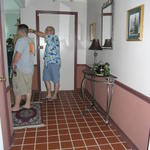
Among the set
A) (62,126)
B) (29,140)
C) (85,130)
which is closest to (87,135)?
(85,130)

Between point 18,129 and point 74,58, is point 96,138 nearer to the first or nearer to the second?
point 18,129

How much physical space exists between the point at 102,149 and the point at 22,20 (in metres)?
3.31

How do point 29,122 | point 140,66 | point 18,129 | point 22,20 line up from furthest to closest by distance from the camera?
point 22,20
point 29,122
point 18,129
point 140,66

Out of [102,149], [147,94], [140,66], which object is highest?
[140,66]

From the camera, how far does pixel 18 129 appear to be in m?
2.57

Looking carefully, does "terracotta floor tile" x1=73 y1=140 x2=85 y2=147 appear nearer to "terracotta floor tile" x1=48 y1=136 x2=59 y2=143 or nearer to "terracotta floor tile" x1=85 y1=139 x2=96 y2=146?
"terracotta floor tile" x1=85 y1=139 x2=96 y2=146

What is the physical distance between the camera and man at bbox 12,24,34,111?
9.28ft

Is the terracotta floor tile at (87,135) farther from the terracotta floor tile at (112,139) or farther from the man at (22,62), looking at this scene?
the man at (22,62)

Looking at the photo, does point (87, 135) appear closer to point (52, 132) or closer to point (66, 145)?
point (66, 145)

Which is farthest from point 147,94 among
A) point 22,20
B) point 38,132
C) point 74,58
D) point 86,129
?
point 22,20

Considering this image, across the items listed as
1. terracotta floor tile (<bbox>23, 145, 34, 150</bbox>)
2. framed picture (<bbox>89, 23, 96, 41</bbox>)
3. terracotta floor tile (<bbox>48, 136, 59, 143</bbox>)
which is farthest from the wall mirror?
terracotta floor tile (<bbox>23, 145, 34, 150</bbox>)

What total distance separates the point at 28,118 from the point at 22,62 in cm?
92

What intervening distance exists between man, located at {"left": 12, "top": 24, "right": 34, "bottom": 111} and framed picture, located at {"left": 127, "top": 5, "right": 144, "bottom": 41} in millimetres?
1630

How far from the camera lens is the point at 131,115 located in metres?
2.12
